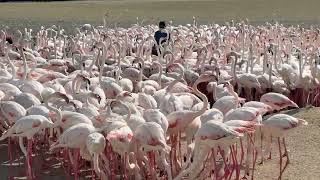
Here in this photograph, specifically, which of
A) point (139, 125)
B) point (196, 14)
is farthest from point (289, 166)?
point (196, 14)

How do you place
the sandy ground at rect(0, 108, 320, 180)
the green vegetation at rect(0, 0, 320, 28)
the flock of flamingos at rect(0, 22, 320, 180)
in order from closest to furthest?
the flock of flamingos at rect(0, 22, 320, 180)
the sandy ground at rect(0, 108, 320, 180)
the green vegetation at rect(0, 0, 320, 28)

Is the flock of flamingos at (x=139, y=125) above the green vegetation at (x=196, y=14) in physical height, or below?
above

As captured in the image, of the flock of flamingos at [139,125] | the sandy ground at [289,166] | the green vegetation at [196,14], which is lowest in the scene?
the green vegetation at [196,14]

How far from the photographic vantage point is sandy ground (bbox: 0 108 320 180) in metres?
6.90

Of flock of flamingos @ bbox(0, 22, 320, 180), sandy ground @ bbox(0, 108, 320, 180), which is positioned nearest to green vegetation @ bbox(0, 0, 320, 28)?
flock of flamingos @ bbox(0, 22, 320, 180)

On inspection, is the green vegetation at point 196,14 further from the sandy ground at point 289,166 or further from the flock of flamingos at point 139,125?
the sandy ground at point 289,166

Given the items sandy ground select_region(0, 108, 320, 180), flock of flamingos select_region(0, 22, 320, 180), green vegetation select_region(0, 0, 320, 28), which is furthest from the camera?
green vegetation select_region(0, 0, 320, 28)

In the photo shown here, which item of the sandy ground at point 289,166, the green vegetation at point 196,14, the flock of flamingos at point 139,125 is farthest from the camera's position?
the green vegetation at point 196,14

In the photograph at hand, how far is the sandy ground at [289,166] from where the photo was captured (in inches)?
272

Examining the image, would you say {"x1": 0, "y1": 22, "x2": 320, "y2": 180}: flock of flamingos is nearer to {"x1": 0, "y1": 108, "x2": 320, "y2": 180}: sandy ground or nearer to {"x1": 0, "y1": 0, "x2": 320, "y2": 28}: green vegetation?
{"x1": 0, "y1": 108, "x2": 320, "y2": 180}: sandy ground

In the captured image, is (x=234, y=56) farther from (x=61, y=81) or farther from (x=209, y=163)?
(x=209, y=163)

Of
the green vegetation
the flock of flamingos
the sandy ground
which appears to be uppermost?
the flock of flamingos

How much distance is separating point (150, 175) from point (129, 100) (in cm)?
116

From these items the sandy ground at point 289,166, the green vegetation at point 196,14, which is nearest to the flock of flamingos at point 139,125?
the sandy ground at point 289,166
